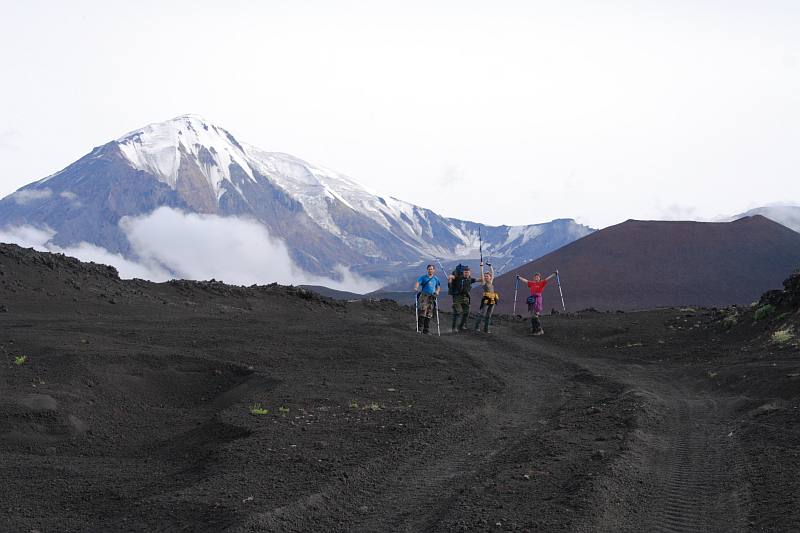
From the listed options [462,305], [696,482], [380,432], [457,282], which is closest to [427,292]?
[457,282]

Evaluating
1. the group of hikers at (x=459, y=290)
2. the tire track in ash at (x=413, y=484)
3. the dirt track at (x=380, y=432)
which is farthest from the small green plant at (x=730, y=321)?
the tire track in ash at (x=413, y=484)

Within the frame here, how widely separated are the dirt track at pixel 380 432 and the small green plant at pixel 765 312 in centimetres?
62

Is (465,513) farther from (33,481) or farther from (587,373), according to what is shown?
(587,373)

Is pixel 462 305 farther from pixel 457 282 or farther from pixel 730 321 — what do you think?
pixel 730 321

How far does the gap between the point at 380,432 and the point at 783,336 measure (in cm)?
1174

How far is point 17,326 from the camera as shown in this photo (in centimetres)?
1975

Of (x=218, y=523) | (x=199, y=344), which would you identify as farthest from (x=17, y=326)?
(x=218, y=523)

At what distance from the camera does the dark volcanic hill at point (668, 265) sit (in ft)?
185

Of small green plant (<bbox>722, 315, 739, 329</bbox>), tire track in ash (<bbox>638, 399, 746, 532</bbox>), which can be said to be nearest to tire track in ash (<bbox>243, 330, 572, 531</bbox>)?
tire track in ash (<bbox>638, 399, 746, 532</bbox>)

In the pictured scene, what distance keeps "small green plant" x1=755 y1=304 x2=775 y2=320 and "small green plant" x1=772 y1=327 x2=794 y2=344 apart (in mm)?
2650

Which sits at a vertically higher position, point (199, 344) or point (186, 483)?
point (199, 344)

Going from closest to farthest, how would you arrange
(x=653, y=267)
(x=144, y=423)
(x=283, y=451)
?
(x=283, y=451) → (x=144, y=423) → (x=653, y=267)

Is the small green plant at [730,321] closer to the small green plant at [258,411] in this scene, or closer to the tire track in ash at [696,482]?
the tire track in ash at [696,482]

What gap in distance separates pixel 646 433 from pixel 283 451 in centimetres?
475
